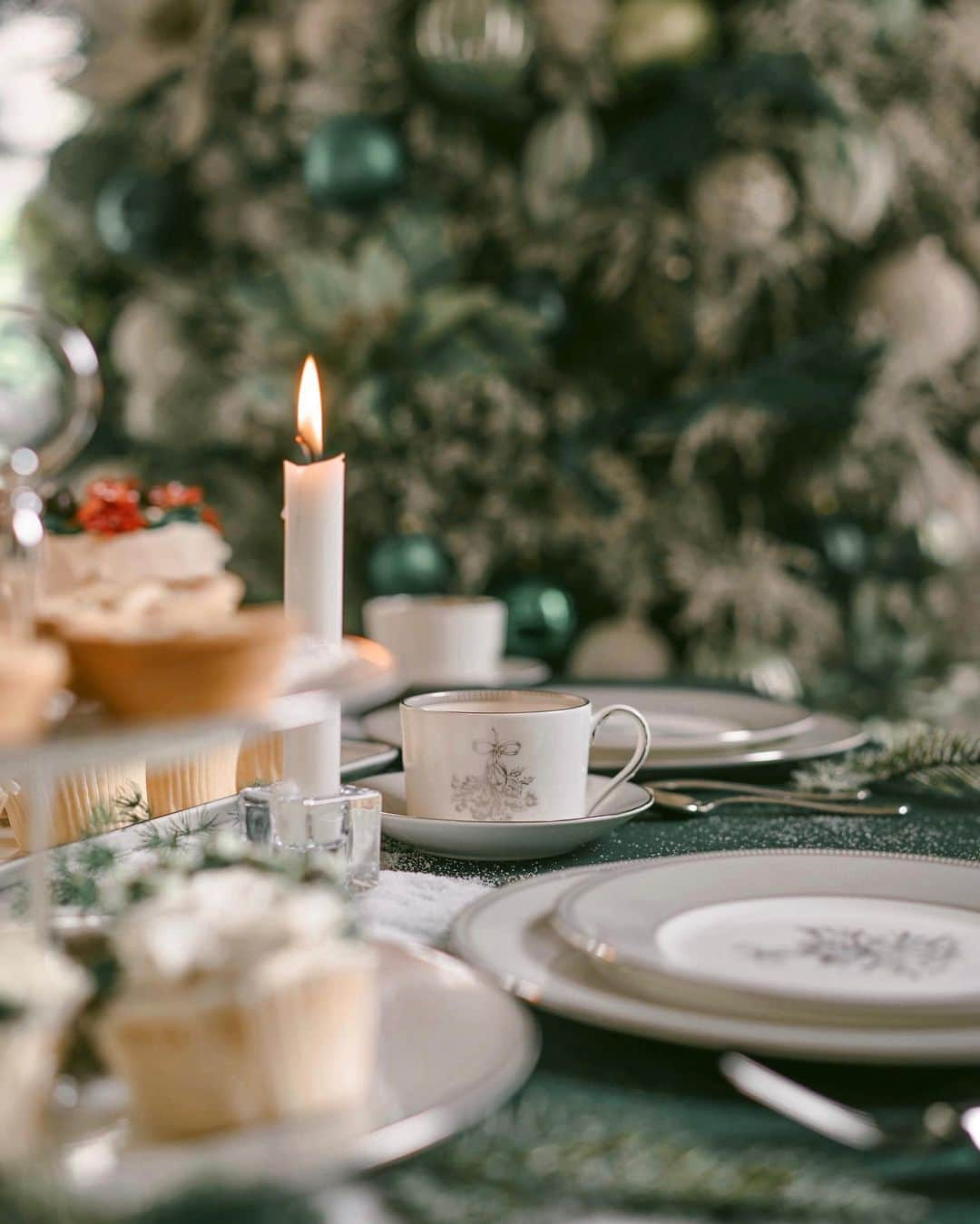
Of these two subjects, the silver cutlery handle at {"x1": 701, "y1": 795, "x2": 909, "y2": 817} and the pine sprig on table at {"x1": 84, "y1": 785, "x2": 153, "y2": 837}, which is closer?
the pine sprig on table at {"x1": 84, "y1": 785, "x2": 153, "y2": 837}

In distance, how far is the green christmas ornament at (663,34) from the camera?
2.08 metres

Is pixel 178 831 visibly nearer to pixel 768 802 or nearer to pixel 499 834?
pixel 499 834

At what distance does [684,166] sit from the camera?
2.13 metres

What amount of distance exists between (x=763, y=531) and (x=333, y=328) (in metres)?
0.80

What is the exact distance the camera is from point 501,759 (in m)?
0.71

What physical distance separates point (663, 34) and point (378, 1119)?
6.62ft

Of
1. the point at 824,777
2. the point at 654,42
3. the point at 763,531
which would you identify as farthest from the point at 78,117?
the point at 824,777

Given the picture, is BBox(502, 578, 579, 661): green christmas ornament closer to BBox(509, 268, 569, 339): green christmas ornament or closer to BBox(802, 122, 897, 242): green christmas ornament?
BBox(509, 268, 569, 339): green christmas ornament

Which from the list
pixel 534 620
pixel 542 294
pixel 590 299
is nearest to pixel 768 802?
pixel 534 620

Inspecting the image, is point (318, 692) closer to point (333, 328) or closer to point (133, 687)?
point (133, 687)

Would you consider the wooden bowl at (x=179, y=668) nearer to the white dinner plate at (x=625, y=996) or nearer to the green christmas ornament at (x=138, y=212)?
the white dinner plate at (x=625, y=996)

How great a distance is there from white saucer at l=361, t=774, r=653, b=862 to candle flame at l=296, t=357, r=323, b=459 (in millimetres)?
198

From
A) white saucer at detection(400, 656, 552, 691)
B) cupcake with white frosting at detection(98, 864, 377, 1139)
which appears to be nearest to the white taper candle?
cupcake with white frosting at detection(98, 864, 377, 1139)

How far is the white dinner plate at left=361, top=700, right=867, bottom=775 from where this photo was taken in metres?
0.93
